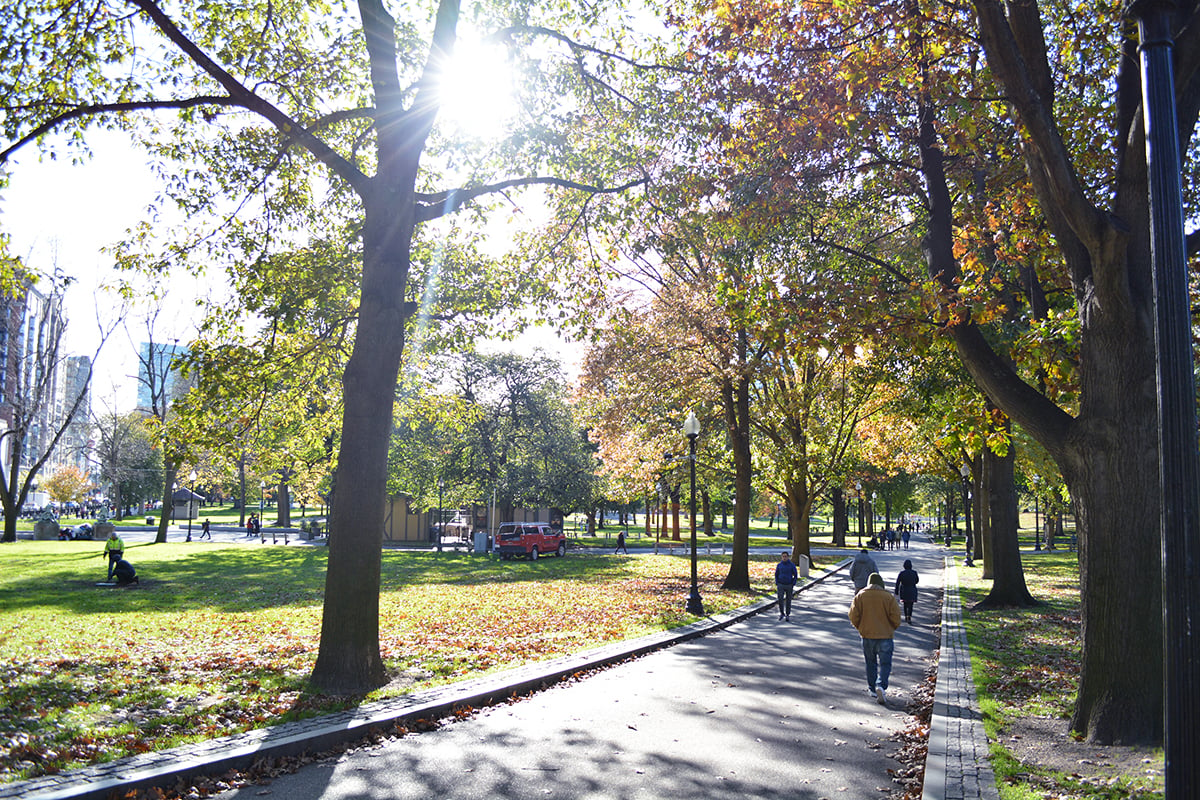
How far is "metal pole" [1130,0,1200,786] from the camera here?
3748 millimetres

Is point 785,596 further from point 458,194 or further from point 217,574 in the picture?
point 217,574

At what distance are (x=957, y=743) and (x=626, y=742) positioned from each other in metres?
2.97

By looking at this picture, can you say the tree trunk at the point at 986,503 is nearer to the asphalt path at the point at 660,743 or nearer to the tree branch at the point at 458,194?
the asphalt path at the point at 660,743

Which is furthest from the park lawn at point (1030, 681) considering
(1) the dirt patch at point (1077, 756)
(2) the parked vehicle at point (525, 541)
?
(2) the parked vehicle at point (525, 541)

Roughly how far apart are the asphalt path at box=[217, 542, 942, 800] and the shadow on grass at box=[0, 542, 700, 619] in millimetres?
10367

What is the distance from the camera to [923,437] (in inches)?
1158

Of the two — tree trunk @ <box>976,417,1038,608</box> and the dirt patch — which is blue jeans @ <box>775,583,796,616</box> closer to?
tree trunk @ <box>976,417,1038,608</box>

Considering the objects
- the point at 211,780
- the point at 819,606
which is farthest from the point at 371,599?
the point at 819,606

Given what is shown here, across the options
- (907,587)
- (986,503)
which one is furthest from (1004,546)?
(986,503)

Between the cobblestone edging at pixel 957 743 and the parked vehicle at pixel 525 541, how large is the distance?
25286mm

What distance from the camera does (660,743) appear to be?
6.99 m

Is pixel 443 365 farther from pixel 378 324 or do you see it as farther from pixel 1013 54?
pixel 1013 54

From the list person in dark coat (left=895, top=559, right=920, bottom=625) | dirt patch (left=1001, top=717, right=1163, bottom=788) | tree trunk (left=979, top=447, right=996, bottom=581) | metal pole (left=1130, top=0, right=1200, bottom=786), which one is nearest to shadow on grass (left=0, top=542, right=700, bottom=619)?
person in dark coat (left=895, top=559, right=920, bottom=625)

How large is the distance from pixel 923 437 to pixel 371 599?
2549 cm
